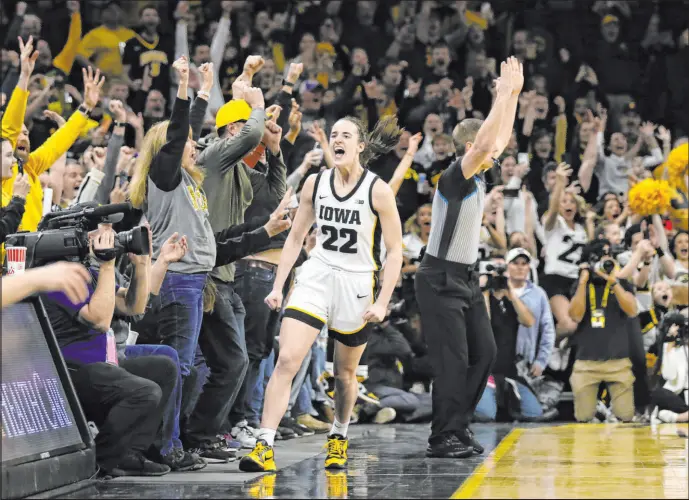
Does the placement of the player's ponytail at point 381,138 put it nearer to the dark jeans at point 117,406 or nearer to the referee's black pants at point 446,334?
the referee's black pants at point 446,334

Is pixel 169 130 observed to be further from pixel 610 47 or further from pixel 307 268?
pixel 610 47

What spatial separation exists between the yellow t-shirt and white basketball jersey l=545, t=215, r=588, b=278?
19.8ft

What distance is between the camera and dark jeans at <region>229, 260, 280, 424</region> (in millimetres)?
8695

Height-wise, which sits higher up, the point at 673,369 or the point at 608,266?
the point at 608,266

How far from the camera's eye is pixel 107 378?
21.2ft

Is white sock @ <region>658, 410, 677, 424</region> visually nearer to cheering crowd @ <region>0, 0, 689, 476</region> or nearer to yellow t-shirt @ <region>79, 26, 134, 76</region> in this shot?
cheering crowd @ <region>0, 0, 689, 476</region>

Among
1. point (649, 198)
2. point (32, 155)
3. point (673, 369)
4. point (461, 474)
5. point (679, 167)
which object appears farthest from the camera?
point (679, 167)

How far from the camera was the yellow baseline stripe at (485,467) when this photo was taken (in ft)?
19.9

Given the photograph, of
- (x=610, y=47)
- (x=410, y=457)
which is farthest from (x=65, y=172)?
(x=610, y=47)

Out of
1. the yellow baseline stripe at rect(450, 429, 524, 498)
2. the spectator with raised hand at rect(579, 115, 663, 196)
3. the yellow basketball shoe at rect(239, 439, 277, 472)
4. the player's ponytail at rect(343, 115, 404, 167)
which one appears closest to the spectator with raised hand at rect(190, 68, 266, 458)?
the player's ponytail at rect(343, 115, 404, 167)

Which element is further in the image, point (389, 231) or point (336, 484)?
point (389, 231)

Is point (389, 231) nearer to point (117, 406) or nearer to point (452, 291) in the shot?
point (452, 291)

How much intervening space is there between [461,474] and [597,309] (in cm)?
577

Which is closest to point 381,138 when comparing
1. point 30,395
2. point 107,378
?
point 107,378
